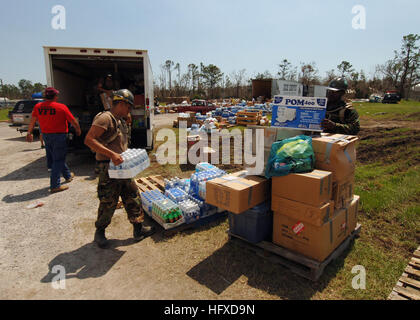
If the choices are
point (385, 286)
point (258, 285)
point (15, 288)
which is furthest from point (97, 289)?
point (385, 286)

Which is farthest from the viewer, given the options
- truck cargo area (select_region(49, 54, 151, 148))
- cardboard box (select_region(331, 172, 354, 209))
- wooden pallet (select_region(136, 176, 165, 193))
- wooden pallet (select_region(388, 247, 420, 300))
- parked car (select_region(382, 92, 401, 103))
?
parked car (select_region(382, 92, 401, 103))

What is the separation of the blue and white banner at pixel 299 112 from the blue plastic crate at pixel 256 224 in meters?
1.13

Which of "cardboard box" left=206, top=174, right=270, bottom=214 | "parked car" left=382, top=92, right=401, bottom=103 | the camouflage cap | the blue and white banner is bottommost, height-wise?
"cardboard box" left=206, top=174, right=270, bottom=214

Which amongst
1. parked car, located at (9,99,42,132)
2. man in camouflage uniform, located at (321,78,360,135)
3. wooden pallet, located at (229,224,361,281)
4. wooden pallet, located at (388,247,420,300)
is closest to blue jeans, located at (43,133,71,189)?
wooden pallet, located at (229,224,361,281)

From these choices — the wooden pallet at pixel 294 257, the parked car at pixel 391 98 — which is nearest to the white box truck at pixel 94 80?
the wooden pallet at pixel 294 257

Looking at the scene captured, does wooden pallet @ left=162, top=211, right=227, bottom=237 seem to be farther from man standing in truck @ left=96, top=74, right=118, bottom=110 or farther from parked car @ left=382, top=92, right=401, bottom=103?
parked car @ left=382, top=92, right=401, bottom=103

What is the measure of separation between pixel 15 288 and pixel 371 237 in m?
4.65

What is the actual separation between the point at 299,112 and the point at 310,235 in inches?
61.1

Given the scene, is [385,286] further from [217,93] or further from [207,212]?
[217,93]

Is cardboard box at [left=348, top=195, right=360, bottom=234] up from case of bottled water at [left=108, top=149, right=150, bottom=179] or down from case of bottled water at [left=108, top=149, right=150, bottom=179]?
down

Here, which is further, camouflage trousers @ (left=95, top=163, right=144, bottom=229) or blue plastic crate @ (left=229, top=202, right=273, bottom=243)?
camouflage trousers @ (left=95, top=163, right=144, bottom=229)

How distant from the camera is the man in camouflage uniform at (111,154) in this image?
3.10 metres

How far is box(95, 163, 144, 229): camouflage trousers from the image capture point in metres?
3.32

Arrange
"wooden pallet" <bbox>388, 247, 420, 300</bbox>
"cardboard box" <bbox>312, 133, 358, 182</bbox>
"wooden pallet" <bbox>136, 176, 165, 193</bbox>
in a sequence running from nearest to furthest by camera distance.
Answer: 1. "wooden pallet" <bbox>388, 247, 420, 300</bbox>
2. "cardboard box" <bbox>312, 133, 358, 182</bbox>
3. "wooden pallet" <bbox>136, 176, 165, 193</bbox>
